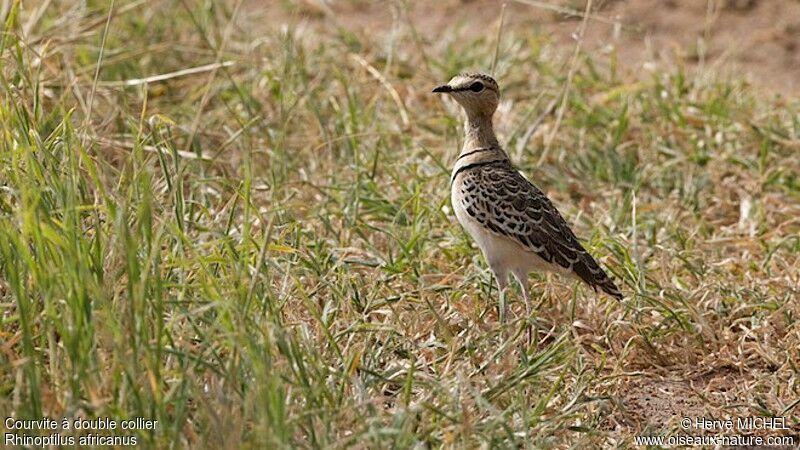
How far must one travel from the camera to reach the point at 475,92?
4805mm

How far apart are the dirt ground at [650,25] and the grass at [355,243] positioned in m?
0.23

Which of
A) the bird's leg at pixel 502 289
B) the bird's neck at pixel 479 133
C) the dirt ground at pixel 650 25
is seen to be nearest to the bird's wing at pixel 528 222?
the bird's leg at pixel 502 289

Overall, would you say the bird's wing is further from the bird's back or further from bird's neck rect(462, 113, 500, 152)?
bird's neck rect(462, 113, 500, 152)

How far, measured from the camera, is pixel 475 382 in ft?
12.8

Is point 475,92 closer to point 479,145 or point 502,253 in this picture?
point 479,145

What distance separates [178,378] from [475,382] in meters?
0.94

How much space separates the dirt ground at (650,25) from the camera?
280 inches

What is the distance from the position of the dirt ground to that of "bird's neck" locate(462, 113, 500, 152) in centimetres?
228

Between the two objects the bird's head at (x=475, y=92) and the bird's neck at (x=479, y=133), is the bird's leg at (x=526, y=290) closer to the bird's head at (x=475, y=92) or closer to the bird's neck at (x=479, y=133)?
the bird's neck at (x=479, y=133)

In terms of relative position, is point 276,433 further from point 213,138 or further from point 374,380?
point 213,138

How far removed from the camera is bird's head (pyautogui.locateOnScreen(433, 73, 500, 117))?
4.80 metres

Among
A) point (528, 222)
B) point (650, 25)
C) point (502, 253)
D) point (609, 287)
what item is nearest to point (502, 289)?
point (502, 253)

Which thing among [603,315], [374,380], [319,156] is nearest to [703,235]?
[603,315]

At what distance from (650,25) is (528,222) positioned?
3.47 m
